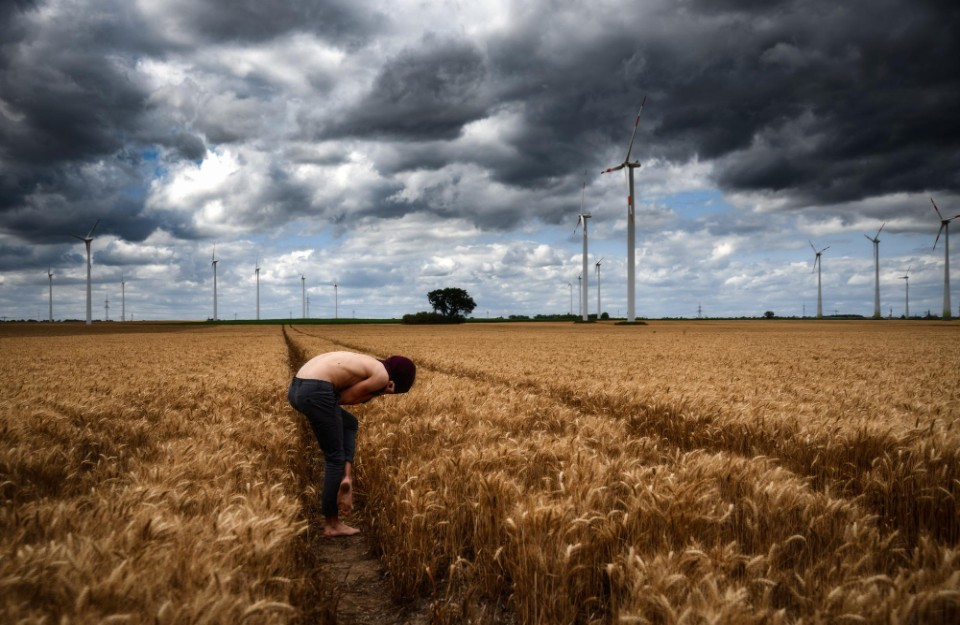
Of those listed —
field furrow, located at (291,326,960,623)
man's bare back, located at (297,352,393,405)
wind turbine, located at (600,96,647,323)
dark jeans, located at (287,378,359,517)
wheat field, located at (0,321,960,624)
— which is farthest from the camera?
wind turbine, located at (600,96,647,323)

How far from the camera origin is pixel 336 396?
5.95 metres

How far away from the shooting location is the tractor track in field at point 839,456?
5.56m

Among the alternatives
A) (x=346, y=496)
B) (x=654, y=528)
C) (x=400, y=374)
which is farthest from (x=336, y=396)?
(x=654, y=528)

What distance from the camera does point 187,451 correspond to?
661 cm

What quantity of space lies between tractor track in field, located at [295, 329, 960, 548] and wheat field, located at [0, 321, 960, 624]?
0.12 ft

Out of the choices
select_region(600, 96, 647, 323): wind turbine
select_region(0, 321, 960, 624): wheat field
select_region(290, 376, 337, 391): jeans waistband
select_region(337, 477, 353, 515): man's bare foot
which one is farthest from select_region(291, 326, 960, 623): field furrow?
select_region(600, 96, 647, 323): wind turbine

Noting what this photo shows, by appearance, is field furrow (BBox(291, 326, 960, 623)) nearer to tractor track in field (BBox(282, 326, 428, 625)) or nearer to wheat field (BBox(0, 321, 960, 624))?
wheat field (BBox(0, 321, 960, 624))

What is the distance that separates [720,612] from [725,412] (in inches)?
293

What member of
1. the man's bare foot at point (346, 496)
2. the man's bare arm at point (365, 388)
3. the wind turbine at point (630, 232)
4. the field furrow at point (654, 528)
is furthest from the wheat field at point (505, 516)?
the wind turbine at point (630, 232)

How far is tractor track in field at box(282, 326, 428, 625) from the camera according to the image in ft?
12.9

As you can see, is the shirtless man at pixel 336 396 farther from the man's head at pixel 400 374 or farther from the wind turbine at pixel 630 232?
the wind turbine at pixel 630 232

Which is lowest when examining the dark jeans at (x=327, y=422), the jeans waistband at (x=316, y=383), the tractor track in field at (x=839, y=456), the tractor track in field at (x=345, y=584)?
the tractor track in field at (x=345, y=584)

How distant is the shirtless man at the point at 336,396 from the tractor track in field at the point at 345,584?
0.79 feet

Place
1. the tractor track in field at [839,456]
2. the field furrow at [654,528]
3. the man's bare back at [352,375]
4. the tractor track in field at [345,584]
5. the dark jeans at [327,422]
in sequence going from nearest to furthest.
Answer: the field furrow at [654,528] < the tractor track in field at [345,584] < the tractor track in field at [839,456] < the dark jeans at [327,422] < the man's bare back at [352,375]
